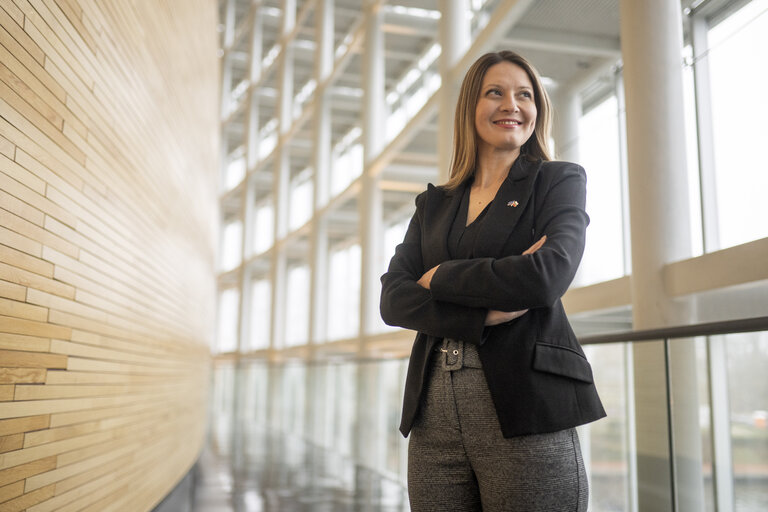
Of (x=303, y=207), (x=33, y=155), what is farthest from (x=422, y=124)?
(x=303, y=207)

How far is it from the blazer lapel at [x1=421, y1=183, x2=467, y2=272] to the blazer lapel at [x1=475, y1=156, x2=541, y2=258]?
104mm

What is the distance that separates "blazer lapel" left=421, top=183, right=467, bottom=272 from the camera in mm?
1711

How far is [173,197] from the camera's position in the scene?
6262mm

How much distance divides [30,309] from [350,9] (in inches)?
641

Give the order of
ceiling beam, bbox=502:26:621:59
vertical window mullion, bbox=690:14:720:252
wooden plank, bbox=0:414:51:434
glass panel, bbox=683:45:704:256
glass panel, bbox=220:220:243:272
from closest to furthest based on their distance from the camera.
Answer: wooden plank, bbox=0:414:51:434, vertical window mullion, bbox=690:14:720:252, glass panel, bbox=683:45:704:256, ceiling beam, bbox=502:26:621:59, glass panel, bbox=220:220:243:272

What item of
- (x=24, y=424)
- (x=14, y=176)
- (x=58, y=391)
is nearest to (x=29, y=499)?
(x=24, y=424)

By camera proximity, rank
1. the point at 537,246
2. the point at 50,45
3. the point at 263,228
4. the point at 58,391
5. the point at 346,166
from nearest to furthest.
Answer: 1. the point at 537,246
2. the point at 50,45
3. the point at 58,391
4. the point at 346,166
5. the point at 263,228

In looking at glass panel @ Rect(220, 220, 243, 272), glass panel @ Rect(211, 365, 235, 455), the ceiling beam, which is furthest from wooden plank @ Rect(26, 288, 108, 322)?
glass panel @ Rect(220, 220, 243, 272)

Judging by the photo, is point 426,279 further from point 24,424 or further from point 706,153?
point 706,153

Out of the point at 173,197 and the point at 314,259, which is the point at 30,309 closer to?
the point at 173,197

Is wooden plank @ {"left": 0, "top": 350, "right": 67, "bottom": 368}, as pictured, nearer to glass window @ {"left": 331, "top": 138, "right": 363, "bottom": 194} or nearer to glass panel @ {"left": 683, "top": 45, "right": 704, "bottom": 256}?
glass panel @ {"left": 683, "top": 45, "right": 704, "bottom": 256}

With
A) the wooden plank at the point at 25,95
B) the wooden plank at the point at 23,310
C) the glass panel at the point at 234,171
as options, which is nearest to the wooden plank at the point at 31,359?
the wooden plank at the point at 23,310

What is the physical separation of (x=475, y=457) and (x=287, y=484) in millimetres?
6838

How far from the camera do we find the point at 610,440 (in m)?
3.86
